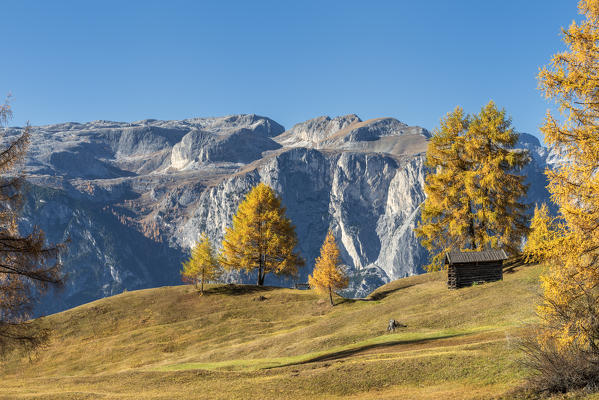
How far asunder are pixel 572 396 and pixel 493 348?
Result: 633cm

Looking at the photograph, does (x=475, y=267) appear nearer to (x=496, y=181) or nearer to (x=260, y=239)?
(x=496, y=181)

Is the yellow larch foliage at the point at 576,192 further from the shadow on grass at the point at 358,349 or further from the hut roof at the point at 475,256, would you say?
the hut roof at the point at 475,256

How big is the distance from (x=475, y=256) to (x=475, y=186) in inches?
293

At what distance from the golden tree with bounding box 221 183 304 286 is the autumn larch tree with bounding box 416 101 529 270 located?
649 inches

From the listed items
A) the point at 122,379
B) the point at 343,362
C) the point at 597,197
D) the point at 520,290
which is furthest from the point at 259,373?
the point at 520,290

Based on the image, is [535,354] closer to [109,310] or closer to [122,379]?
[122,379]

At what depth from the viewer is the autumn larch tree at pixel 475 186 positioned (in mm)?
43562

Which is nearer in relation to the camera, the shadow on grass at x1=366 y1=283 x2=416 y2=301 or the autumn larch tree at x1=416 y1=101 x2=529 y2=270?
the autumn larch tree at x1=416 y1=101 x2=529 y2=270

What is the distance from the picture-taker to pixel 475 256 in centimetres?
4000

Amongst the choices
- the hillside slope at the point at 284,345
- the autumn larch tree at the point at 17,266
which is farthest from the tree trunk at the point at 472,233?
the autumn larch tree at the point at 17,266

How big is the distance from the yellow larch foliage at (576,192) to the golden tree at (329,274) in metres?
30.6

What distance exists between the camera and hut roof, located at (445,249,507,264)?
1556 inches

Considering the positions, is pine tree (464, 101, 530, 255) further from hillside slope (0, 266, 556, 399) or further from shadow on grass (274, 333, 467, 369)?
shadow on grass (274, 333, 467, 369)

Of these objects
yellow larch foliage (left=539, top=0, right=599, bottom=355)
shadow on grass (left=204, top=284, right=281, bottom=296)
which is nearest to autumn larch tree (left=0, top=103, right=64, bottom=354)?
yellow larch foliage (left=539, top=0, right=599, bottom=355)
